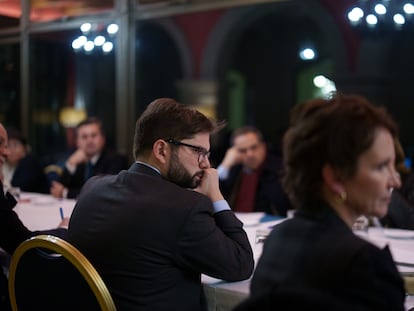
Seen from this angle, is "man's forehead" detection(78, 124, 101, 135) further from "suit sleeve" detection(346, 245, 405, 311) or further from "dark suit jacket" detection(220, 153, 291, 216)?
"suit sleeve" detection(346, 245, 405, 311)

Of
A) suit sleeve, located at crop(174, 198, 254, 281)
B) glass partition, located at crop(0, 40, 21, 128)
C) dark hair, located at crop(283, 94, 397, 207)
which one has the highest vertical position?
glass partition, located at crop(0, 40, 21, 128)

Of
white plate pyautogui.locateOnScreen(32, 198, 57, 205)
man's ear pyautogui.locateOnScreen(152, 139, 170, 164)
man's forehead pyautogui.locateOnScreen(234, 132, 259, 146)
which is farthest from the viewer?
man's forehead pyautogui.locateOnScreen(234, 132, 259, 146)

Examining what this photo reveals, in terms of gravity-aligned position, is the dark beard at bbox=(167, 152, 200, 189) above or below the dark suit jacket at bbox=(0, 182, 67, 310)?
above

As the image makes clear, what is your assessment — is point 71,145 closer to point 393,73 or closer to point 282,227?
point 393,73

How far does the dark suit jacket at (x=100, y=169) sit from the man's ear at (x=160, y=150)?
8.30 ft

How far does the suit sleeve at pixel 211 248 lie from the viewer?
157cm

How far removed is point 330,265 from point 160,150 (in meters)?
0.87

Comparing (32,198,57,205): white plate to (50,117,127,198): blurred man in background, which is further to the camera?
(50,117,127,198): blurred man in background

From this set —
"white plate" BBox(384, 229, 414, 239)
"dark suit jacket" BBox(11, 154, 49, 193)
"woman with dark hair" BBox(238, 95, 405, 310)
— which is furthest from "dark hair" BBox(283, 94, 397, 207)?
"dark suit jacket" BBox(11, 154, 49, 193)

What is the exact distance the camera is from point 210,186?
1.90 m

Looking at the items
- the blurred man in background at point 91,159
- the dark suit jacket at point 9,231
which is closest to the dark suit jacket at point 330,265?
the dark suit jacket at point 9,231

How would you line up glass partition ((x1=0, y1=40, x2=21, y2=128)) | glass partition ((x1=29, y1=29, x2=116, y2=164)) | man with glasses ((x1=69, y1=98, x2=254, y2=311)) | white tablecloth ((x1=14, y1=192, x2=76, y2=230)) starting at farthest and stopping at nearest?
glass partition ((x1=29, y1=29, x2=116, y2=164))
glass partition ((x1=0, y1=40, x2=21, y2=128))
white tablecloth ((x1=14, y1=192, x2=76, y2=230))
man with glasses ((x1=69, y1=98, x2=254, y2=311))

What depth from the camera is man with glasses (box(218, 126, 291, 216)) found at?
4.17m

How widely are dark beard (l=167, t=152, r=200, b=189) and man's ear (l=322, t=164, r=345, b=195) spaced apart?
0.75m
